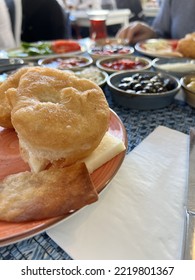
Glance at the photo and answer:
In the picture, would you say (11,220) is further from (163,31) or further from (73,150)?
(163,31)

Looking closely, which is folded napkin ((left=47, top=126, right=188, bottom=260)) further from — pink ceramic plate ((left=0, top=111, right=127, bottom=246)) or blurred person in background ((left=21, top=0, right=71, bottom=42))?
blurred person in background ((left=21, top=0, right=71, bottom=42))

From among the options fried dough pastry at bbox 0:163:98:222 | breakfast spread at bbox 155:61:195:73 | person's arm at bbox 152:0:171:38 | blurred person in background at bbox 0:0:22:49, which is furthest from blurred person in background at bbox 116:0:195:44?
fried dough pastry at bbox 0:163:98:222

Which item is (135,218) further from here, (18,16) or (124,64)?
(18,16)

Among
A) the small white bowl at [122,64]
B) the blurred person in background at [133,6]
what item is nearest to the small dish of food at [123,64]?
the small white bowl at [122,64]

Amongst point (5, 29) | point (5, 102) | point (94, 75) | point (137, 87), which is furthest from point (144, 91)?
point (5, 29)
